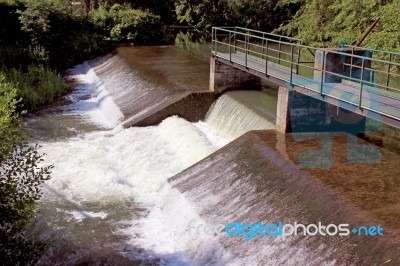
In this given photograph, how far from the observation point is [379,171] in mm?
10023

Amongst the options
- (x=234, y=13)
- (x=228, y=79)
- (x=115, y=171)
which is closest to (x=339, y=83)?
(x=228, y=79)

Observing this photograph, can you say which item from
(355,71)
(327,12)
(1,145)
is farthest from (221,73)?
(327,12)

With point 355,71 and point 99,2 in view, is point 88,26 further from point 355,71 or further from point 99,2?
point 355,71

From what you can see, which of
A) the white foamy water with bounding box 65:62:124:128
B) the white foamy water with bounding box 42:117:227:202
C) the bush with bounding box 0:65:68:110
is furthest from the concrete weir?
the bush with bounding box 0:65:68:110

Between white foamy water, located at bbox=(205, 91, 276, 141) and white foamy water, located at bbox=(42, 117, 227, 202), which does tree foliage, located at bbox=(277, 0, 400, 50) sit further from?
white foamy water, located at bbox=(42, 117, 227, 202)

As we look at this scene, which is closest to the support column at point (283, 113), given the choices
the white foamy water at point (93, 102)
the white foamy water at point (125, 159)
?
the white foamy water at point (125, 159)

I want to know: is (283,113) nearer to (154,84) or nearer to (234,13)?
(154,84)

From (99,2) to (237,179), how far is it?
34395 mm

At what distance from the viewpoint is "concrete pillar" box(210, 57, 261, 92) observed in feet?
59.3

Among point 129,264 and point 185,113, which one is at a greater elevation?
point 185,113

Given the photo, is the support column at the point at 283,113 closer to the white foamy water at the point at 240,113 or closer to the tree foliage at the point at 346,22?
the white foamy water at the point at 240,113

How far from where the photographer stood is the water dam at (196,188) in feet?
28.2

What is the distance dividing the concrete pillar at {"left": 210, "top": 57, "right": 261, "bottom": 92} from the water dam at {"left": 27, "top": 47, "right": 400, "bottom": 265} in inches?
17.2

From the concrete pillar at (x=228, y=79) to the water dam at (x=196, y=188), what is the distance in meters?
0.44
